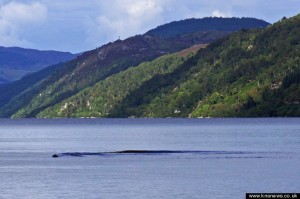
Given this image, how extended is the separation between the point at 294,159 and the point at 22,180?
61.9m

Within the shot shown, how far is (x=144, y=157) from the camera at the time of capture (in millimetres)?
193500

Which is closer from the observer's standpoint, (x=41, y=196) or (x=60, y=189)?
(x=41, y=196)

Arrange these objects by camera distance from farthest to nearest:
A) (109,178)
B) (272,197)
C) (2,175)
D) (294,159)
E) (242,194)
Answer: (294,159) < (2,175) < (109,178) < (242,194) < (272,197)

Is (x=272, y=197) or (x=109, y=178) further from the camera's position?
(x=109, y=178)

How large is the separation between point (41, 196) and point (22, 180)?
2600cm

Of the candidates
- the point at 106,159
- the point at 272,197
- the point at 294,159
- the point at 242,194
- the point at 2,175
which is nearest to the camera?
the point at 272,197

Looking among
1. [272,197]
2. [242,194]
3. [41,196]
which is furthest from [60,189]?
[272,197]

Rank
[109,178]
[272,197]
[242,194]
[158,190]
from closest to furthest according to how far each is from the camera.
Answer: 1. [272,197]
2. [242,194]
3. [158,190]
4. [109,178]

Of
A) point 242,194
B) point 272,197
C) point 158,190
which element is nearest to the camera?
point 272,197

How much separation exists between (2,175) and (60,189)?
3030 centimetres

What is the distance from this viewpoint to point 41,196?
115938 mm

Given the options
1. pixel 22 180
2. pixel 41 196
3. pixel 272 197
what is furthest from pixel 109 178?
pixel 272 197

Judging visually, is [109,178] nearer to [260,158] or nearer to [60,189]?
[60,189]

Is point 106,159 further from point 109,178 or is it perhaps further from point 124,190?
point 124,190
